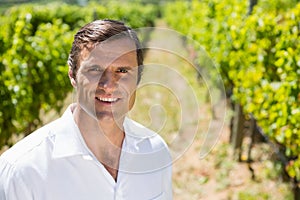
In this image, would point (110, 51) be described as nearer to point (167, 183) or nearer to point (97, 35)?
point (97, 35)

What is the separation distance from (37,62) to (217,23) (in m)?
2.88

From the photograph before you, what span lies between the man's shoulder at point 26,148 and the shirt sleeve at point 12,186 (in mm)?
29

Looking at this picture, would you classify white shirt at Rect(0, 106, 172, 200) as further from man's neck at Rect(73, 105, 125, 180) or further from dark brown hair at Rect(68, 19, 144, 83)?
dark brown hair at Rect(68, 19, 144, 83)

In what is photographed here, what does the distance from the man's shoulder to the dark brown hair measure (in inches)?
7.9

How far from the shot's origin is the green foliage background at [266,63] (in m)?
3.89

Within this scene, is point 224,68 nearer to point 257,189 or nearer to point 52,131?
point 257,189

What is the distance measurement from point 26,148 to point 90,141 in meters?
0.22

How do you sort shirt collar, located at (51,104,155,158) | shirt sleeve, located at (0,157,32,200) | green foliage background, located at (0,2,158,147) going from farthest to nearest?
green foliage background, located at (0,2,158,147), shirt collar, located at (51,104,155,158), shirt sleeve, located at (0,157,32,200)

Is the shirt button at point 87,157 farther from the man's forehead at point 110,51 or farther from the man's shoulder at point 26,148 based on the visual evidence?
the man's forehead at point 110,51

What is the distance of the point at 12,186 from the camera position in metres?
1.42

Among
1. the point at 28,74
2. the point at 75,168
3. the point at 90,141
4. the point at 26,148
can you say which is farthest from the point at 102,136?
the point at 28,74

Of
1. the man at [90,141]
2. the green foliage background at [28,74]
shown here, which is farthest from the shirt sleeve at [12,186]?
the green foliage background at [28,74]

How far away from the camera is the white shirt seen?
145 centimetres

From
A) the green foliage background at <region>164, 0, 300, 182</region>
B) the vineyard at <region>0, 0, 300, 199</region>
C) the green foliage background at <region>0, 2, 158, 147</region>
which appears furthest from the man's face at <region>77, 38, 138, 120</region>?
the green foliage background at <region>0, 2, 158, 147</region>
